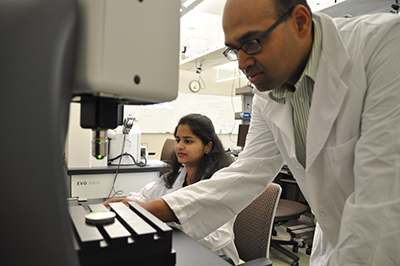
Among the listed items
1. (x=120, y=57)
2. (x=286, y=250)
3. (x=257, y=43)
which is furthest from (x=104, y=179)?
(x=120, y=57)

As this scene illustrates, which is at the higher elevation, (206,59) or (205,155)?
(206,59)

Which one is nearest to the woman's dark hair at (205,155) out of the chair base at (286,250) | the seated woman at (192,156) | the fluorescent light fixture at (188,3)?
the seated woman at (192,156)

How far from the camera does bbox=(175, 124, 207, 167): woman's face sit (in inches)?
71.2

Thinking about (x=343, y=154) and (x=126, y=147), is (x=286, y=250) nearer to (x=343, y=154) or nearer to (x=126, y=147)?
(x=126, y=147)

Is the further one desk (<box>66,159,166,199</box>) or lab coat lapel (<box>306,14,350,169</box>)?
desk (<box>66,159,166,199</box>)

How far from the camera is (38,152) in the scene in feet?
1.01

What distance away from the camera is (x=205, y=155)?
185 centimetres

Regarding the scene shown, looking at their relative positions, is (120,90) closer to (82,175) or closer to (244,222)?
(244,222)

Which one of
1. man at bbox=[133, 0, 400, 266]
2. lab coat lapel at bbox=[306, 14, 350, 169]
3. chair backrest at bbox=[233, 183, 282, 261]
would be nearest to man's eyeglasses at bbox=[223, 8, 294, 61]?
man at bbox=[133, 0, 400, 266]

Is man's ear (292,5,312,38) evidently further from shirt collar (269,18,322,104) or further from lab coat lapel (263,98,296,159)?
lab coat lapel (263,98,296,159)

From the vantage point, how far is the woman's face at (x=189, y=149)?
1808mm

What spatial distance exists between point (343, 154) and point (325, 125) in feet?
0.28

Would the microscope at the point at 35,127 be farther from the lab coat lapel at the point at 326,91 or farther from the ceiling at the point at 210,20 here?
the ceiling at the point at 210,20

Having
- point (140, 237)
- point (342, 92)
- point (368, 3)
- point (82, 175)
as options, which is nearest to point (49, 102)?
point (140, 237)
